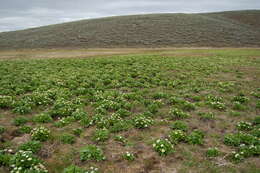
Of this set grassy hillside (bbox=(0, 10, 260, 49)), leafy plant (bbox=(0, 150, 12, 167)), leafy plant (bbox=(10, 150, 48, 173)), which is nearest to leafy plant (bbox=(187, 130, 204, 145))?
leafy plant (bbox=(10, 150, 48, 173))

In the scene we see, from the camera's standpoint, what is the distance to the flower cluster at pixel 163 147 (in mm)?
7098

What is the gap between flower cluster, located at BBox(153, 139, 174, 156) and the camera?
23.3 ft

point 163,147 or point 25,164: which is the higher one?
point 25,164

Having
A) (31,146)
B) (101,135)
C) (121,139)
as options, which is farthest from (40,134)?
(121,139)

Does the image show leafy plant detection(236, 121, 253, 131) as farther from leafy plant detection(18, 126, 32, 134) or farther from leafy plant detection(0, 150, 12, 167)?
leafy plant detection(18, 126, 32, 134)

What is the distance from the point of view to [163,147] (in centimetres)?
724

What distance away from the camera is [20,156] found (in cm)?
617

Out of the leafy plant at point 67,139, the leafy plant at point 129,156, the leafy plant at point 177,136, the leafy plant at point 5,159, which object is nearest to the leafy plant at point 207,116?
the leafy plant at point 177,136

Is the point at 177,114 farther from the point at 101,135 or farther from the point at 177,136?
the point at 101,135

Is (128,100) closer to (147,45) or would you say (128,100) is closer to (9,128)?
(9,128)

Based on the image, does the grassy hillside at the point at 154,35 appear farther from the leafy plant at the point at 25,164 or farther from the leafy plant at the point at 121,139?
the leafy plant at the point at 25,164

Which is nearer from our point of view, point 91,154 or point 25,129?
point 91,154

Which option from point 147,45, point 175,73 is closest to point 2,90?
point 175,73

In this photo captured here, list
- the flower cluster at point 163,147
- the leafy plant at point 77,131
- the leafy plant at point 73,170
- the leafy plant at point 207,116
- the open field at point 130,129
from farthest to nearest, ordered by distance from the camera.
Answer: the leafy plant at point 207,116 → the leafy plant at point 77,131 → the flower cluster at point 163,147 → the open field at point 130,129 → the leafy plant at point 73,170
